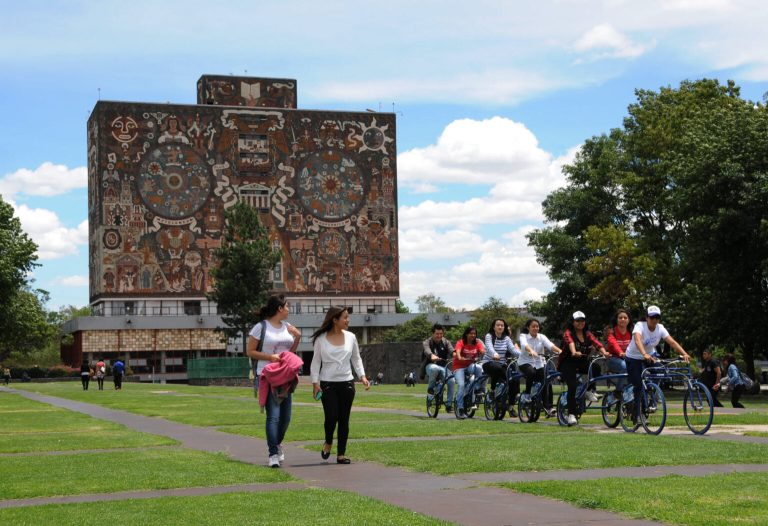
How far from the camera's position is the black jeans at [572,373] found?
19062 mm

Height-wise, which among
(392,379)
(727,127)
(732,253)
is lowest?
(392,379)

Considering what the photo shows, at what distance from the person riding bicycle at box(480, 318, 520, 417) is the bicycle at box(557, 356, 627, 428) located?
7.61ft

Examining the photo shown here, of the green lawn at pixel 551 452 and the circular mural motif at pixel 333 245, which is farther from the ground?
the circular mural motif at pixel 333 245

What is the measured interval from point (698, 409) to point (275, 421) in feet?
21.8

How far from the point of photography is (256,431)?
19891mm

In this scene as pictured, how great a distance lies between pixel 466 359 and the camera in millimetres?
22125

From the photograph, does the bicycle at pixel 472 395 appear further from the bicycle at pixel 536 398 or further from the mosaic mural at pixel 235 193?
the mosaic mural at pixel 235 193

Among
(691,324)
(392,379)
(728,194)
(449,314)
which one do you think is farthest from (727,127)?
(449,314)

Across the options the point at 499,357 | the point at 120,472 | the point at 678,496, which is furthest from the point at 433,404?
the point at 678,496

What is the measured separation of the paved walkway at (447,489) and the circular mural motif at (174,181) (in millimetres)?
102253

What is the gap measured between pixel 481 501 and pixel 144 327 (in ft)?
369

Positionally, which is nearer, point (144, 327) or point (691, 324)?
point (691, 324)

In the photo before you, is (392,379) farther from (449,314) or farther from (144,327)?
(449,314)

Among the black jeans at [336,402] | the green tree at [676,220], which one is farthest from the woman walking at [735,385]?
the black jeans at [336,402]
